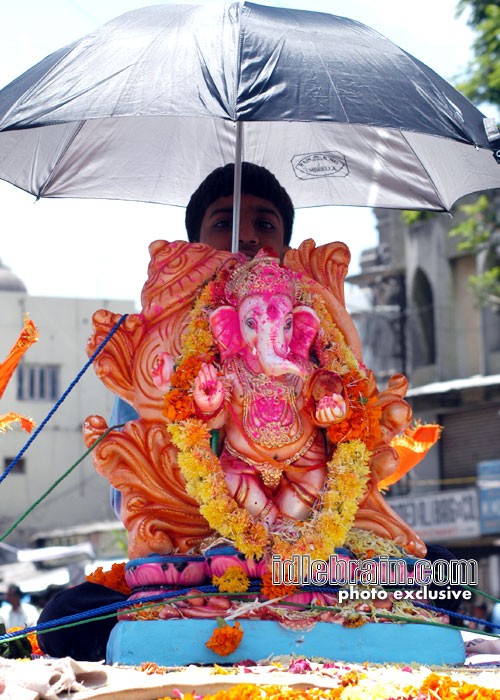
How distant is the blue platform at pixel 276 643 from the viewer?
416 centimetres

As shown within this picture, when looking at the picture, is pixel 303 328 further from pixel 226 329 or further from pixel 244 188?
pixel 244 188

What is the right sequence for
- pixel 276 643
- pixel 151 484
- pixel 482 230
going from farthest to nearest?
pixel 482 230 < pixel 151 484 < pixel 276 643

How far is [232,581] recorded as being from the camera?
14.1 feet

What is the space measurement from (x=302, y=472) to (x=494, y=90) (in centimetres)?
924

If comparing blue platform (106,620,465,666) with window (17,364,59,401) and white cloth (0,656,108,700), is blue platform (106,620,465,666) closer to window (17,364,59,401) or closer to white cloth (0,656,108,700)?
white cloth (0,656,108,700)

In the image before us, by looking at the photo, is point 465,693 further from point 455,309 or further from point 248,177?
point 455,309

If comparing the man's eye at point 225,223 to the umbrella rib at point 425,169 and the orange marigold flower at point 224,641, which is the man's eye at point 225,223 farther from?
the orange marigold flower at point 224,641

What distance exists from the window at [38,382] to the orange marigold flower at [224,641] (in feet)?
82.1

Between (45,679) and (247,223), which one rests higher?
(247,223)

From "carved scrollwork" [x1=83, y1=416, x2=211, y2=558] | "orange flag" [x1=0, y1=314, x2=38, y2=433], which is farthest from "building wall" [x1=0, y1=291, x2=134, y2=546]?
"carved scrollwork" [x1=83, y1=416, x2=211, y2=558]

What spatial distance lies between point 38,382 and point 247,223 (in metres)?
24.3

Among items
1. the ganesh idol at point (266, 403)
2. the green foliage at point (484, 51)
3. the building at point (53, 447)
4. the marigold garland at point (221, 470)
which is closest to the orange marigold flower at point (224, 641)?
the marigold garland at point (221, 470)

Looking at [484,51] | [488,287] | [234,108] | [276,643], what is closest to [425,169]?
[234,108]

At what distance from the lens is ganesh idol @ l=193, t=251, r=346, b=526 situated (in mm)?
4625
